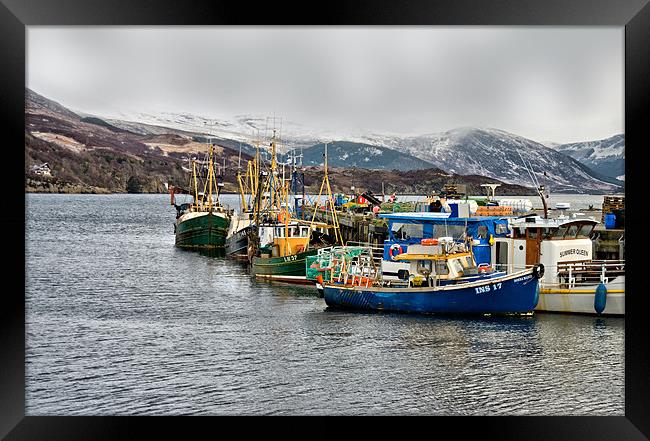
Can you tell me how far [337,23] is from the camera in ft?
21.5

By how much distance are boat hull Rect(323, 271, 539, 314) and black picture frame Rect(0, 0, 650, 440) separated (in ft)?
27.0

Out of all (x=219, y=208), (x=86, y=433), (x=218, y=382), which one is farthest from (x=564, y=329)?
(x=219, y=208)

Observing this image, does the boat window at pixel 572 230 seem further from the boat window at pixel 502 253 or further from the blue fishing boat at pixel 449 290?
the blue fishing boat at pixel 449 290

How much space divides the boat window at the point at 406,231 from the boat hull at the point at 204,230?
1821cm

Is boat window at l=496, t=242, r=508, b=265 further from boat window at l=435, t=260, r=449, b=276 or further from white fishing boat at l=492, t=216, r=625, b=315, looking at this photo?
boat window at l=435, t=260, r=449, b=276

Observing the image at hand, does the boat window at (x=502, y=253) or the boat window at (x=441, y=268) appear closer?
the boat window at (x=441, y=268)

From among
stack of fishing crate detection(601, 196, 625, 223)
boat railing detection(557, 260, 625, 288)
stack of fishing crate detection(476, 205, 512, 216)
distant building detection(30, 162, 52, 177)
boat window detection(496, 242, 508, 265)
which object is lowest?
boat railing detection(557, 260, 625, 288)

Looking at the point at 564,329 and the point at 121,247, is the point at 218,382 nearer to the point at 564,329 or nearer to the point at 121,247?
the point at 564,329

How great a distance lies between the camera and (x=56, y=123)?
111500mm

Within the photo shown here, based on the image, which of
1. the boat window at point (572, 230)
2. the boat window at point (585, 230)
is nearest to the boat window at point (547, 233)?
the boat window at point (572, 230)

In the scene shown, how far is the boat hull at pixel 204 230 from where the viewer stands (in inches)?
1382

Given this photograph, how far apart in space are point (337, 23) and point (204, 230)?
95.9 feet

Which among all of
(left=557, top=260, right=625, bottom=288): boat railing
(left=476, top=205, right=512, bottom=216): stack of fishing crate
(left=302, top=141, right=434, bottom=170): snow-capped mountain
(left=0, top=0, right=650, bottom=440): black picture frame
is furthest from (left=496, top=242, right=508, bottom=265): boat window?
(left=302, top=141, right=434, bottom=170): snow-capped mountain

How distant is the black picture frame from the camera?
6.43 meters
